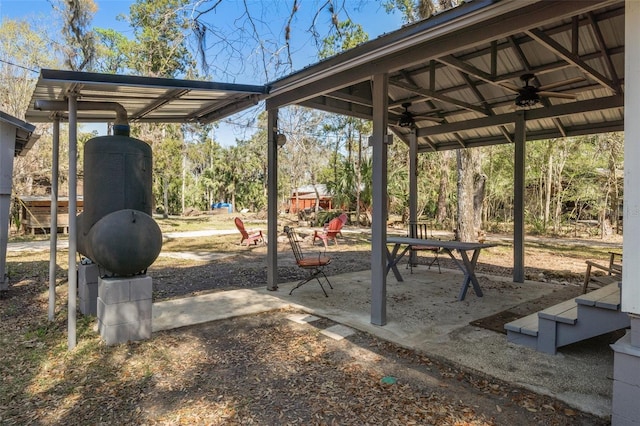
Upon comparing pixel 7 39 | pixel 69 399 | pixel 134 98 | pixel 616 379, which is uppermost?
pixel 7 39

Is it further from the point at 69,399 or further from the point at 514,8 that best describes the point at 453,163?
the point at 69,399

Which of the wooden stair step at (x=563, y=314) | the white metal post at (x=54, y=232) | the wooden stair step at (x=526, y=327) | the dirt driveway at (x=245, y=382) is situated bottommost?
the dirt driveway at (x=245, y=382)

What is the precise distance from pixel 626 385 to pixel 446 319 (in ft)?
7.06

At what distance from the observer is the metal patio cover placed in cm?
288

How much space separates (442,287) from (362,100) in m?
3.04

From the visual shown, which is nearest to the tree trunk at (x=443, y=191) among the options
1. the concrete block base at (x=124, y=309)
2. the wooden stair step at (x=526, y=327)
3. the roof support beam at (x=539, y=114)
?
the roof support beam at (x=539, y=114)

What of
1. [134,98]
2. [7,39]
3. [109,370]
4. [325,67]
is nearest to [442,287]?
[325,67]

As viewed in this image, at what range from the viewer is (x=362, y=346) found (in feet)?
11.1

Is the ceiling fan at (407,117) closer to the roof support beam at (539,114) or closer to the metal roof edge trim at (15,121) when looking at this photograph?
the roof support beam at (539,114)

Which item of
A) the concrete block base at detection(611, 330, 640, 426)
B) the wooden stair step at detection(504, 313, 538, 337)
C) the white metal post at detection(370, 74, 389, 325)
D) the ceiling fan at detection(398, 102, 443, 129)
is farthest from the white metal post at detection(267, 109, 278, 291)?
the concrete block base at detection(611, 330, 640, 426)

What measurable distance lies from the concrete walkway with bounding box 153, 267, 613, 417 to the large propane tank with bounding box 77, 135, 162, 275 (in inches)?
35.4

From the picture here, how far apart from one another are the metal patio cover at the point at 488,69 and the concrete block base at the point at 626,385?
205cm

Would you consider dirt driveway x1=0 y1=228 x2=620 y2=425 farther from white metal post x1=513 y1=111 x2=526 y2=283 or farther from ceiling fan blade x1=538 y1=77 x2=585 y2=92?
white metal post x1=513 y1=111 x2=526 y2=283

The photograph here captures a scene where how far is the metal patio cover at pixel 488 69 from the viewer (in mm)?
2885
